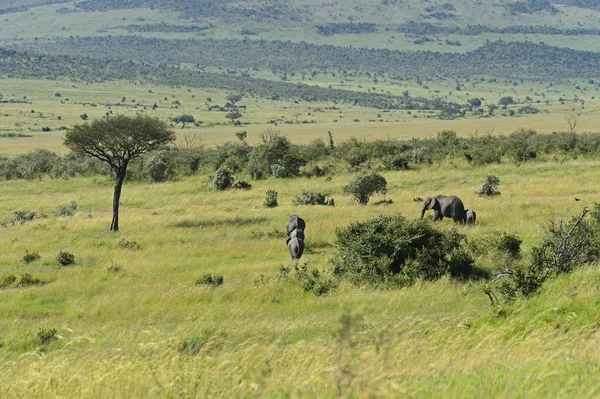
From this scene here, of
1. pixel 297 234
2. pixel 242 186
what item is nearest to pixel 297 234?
pixel 297 234

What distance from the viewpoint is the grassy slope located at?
5602 millimetres

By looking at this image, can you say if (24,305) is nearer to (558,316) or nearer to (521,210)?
(558,316)

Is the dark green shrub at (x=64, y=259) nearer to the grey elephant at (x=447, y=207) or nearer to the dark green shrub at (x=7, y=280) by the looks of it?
the dark green shrub at (x=7, y=280)

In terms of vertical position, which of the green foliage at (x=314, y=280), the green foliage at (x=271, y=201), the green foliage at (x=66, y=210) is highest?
the green foliage at (x=314, y=280)

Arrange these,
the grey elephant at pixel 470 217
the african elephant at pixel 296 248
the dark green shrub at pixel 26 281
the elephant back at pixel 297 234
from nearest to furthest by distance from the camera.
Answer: the dark green shrub at pixel 26 281 < the african elephant at pixel 296 248 < the elephant back at pixel 297 234 < the grey elephant at pixel 470 217

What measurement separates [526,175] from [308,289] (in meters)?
27.5

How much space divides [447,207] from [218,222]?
1077 cm

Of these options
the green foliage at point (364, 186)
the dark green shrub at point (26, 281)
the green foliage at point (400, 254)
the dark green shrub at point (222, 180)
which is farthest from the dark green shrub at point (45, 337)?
the dark green shrub at point (222, 180)

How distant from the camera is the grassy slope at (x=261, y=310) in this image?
18.4 feet

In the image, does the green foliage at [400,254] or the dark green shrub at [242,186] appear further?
the dark green shrub at [242,186]

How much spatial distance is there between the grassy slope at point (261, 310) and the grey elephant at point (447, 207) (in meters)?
0.67

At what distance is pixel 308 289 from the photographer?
17.1m

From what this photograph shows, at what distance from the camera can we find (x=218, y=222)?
29.8m

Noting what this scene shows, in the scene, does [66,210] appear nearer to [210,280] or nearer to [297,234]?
[297,234]
